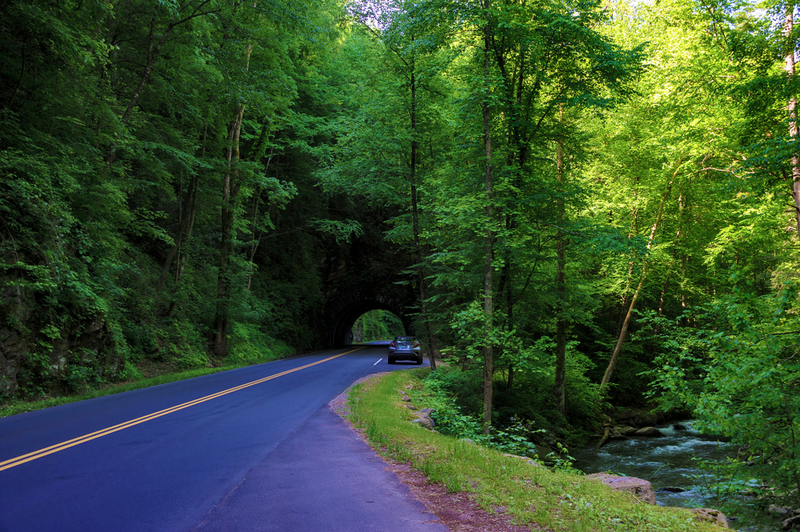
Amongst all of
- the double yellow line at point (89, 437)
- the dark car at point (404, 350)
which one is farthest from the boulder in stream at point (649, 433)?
the double yellow line at point (89, 437)

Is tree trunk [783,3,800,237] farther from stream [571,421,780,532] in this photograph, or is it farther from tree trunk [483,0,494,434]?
tree trunk [483,0,494,434]

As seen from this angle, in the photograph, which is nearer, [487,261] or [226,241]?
[487,261]

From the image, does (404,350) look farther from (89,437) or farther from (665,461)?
(89,437)

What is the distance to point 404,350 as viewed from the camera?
20828 mm

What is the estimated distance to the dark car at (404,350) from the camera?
20750 millimetres

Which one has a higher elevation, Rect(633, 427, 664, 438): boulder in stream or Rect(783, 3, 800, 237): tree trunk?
Rect(783, 3, 800, 237): tree trunk

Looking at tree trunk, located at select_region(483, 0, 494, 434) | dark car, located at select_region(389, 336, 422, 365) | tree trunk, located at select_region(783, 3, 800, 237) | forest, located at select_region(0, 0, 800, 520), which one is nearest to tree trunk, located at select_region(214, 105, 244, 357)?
forest, located at select_region(0, 0, 800, 520)

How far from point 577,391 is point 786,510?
8.32 m

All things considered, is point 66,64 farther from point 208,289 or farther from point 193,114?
point 208,289

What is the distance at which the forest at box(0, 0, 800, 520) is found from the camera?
9.05m

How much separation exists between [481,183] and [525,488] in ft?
25.5

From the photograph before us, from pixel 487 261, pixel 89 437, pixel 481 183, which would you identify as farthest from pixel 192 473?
pixel 481 183

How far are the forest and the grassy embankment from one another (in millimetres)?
3008

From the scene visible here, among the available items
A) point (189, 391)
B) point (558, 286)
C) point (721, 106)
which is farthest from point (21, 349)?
point (721, 106)
